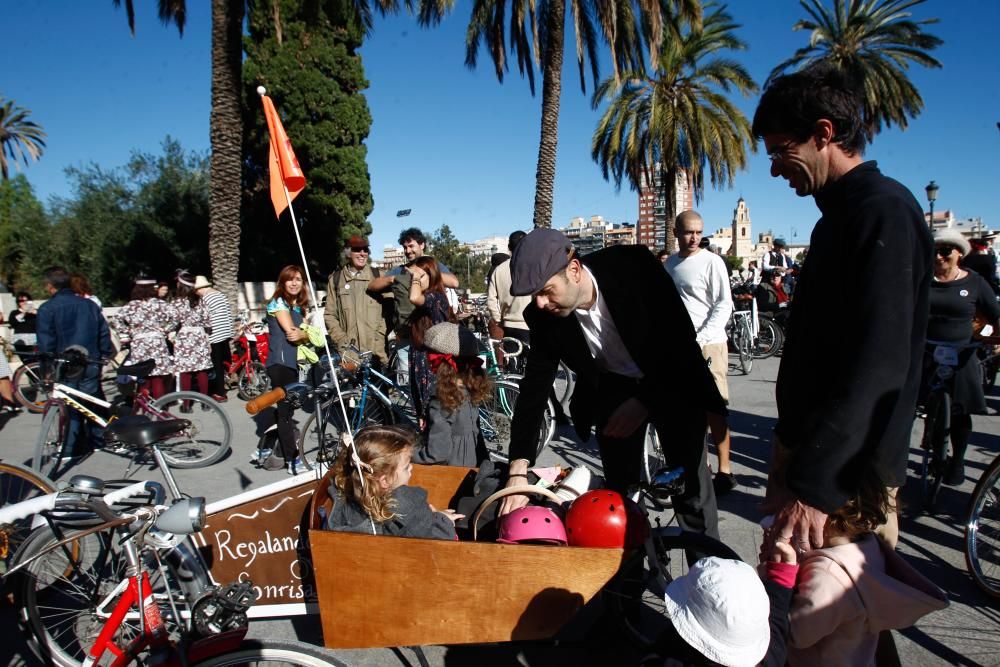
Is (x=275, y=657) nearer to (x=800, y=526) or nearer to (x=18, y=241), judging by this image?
(x=800, y=526)

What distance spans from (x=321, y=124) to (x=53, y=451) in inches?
691

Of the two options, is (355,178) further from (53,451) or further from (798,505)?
(798,505)

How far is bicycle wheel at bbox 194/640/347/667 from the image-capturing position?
184cm

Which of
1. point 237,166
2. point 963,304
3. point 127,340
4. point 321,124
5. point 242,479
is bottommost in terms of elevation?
point 242,479

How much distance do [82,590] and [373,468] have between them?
4.84 ft

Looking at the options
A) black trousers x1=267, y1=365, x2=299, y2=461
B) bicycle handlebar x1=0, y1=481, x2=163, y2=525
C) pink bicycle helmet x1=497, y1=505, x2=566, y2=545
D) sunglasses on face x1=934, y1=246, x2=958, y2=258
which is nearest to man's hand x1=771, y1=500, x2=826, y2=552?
pink bicycle helmet x1=497, y1=505, x2=566, y2=545

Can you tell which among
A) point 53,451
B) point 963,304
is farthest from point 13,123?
point 963,304

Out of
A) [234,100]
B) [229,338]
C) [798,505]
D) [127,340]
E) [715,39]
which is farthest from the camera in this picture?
[715,39]

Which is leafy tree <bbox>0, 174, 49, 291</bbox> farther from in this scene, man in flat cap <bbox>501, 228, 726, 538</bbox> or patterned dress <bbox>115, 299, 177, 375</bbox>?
man in flat cap <bbox>501, 228, 726, 538</bbox>

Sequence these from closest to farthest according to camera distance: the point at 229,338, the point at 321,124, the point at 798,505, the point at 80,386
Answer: the point at 798,505 < the point at 80,386 < the point at 229,338 < the point at 321,124

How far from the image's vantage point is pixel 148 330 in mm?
6965

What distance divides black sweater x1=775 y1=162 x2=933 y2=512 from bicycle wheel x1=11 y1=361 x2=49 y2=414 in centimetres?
978

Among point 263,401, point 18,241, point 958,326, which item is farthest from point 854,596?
point 18,241

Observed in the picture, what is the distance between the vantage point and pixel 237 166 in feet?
33.6
